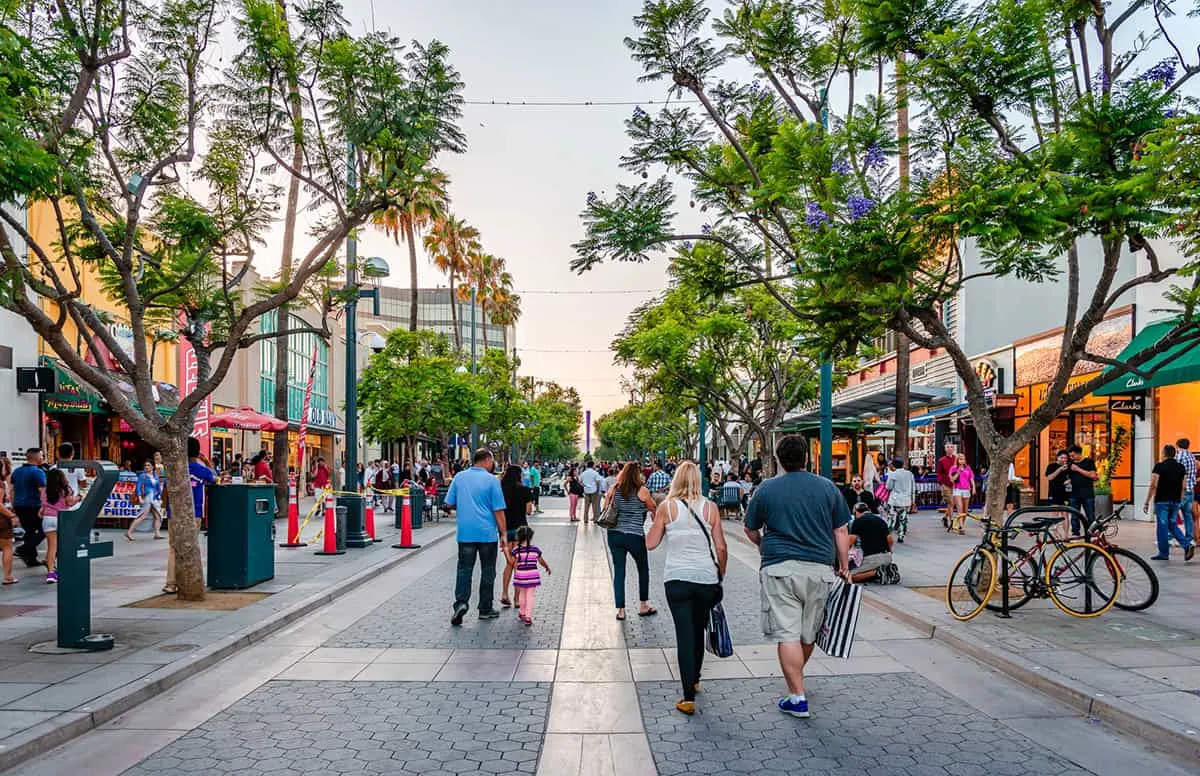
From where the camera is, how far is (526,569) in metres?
9.86

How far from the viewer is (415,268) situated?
3997 cm

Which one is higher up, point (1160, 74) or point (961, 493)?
point (1160, 74)

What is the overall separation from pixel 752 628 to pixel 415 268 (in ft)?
108

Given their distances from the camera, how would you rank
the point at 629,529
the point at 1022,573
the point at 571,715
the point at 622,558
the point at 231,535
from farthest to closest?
the point at 231,535
the point at 622,558
the point at 629,529
the point at 1022,573
the point at 571,715

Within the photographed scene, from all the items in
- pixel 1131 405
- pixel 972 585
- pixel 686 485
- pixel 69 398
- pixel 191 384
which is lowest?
pixel 972 585

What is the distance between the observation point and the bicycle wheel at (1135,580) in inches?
365

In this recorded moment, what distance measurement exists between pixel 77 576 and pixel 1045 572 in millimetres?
9207

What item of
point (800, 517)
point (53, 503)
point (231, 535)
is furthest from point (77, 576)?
point (800, 517)

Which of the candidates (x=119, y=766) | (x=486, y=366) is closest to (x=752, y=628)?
(x=119, y=766)

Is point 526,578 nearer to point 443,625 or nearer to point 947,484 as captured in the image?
point 443,625

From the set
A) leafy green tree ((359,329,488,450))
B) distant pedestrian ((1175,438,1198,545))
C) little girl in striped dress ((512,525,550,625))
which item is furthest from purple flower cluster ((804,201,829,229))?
leafy green tree ((359,329,488,450))

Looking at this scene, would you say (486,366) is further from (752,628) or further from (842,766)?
(842,766)

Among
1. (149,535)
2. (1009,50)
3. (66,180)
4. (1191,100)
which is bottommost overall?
(149,535)

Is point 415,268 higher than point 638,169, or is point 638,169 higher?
point 415,268
